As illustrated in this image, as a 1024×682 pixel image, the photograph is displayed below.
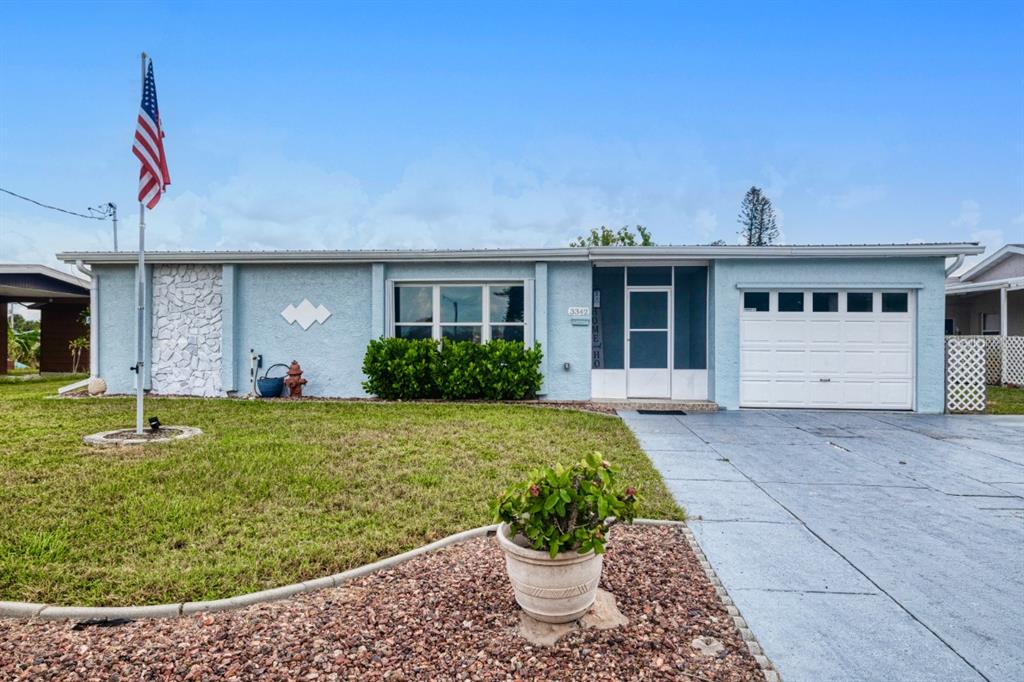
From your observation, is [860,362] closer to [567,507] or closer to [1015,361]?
[1015,361]

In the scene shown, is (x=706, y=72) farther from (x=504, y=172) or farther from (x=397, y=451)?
(x=397, y=451)

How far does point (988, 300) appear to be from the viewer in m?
17.1

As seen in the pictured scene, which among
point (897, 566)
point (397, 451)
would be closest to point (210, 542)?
point (397, 451)

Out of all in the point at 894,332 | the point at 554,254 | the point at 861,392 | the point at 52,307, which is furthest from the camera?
the point at 52,307

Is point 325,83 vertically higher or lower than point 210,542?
higher

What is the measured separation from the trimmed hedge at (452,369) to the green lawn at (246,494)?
201cm

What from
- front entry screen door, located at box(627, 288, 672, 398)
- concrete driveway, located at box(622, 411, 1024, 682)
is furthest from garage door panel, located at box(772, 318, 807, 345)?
concrete driveway, located at box(622, 411, 1024, 682)

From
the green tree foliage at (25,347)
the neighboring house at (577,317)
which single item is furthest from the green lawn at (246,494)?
the green tree foliage at (25,347)

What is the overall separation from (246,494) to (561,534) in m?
3.07

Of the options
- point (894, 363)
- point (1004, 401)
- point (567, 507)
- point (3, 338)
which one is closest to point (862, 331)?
point (894, 363)

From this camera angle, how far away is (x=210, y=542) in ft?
11.1

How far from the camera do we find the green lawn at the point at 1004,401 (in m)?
9.45

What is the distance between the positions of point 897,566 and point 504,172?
21050 millimetres

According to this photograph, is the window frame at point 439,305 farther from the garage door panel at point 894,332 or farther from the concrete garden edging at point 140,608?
the concrete garden edging at point 140,608
